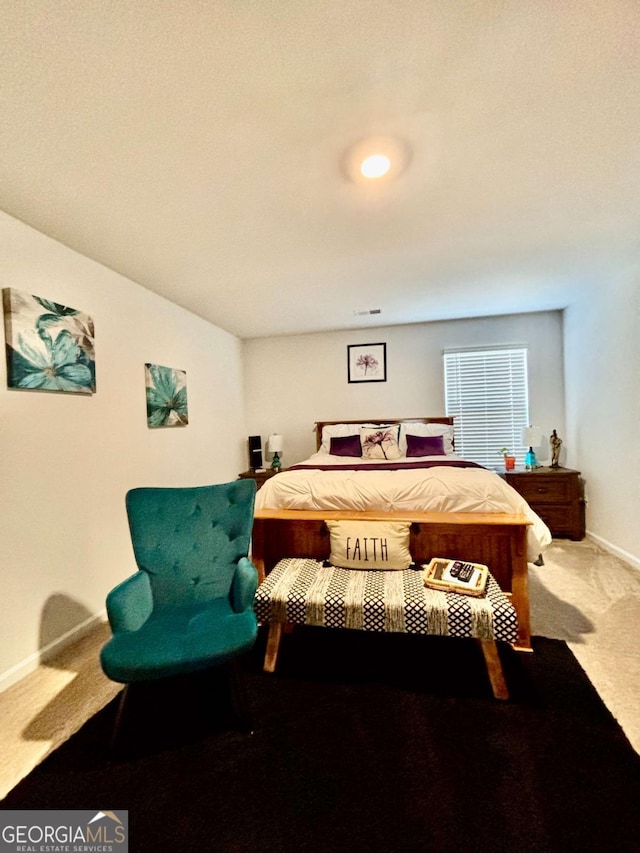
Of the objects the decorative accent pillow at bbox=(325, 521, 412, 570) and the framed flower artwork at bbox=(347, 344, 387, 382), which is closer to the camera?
the decorative accent pillow at bbox=(325, 521, 412, 570)

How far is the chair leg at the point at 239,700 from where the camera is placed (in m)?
1.52

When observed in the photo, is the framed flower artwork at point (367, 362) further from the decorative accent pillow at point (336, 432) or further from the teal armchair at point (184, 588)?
the teal armchair at point (184, 588)

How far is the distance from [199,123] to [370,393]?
3.62 metres

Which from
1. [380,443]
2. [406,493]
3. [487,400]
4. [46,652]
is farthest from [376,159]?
[487,400]

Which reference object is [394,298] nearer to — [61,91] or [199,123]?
[199,123]

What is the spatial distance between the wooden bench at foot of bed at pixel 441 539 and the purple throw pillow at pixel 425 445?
1.78m

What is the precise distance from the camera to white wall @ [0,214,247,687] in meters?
2.01

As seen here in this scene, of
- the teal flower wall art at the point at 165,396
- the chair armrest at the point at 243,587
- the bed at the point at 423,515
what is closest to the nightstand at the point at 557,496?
the bed at the point at 423,515

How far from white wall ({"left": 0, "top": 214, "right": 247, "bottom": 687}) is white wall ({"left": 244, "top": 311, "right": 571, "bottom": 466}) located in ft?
5.34

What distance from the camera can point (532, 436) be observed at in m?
4.11

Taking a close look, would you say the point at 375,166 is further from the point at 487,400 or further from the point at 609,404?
the point at 487,400

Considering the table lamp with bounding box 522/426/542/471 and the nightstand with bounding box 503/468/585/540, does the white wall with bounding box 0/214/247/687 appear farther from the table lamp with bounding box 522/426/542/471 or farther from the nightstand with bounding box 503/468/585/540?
the table lamp with bounding box 522/426/542/471

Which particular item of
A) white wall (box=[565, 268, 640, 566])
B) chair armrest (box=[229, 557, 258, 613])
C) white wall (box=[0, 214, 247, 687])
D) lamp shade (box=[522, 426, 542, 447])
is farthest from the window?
chair armrest (box=[229, 557, 258, 613])

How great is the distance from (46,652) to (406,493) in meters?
2.35
